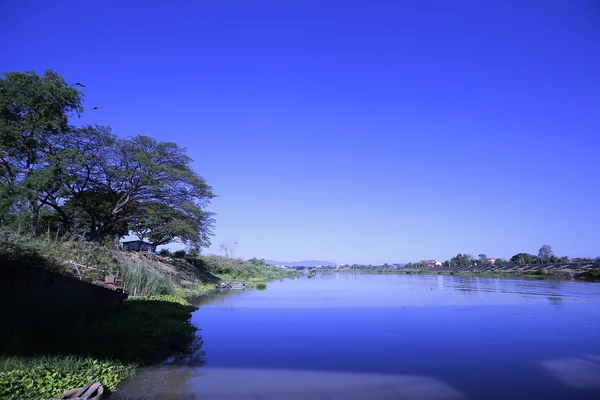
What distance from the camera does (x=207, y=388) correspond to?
7.19 metres

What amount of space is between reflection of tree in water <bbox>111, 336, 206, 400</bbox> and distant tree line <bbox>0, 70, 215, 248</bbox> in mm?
9542

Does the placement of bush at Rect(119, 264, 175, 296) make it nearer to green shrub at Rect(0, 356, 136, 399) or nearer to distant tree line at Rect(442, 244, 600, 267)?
green shrub at Rect(0, 356, 136, 399)

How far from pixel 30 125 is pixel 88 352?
45.4 feet

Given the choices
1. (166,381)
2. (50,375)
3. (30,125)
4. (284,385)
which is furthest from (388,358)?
(30,125)

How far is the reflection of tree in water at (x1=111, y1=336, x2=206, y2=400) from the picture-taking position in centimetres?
651

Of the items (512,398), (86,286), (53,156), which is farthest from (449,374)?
(53,156)

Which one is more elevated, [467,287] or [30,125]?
[30,125]

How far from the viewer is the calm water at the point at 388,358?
716 centimetres

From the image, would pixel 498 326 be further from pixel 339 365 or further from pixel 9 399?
pixel 9 399

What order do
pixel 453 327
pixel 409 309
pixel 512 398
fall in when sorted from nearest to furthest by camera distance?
pixel 512 398 < pixel 453 327 < pixel 409 309

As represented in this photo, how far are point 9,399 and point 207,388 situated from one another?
3148 millimetres

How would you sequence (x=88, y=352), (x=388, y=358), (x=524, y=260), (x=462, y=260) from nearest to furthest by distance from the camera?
(x=88, y=352), (x=388, y=358), (x=524, y=260), (x=462, y=260)

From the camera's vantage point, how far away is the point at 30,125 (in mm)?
16906

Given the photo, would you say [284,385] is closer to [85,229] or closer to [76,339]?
[76,339]
